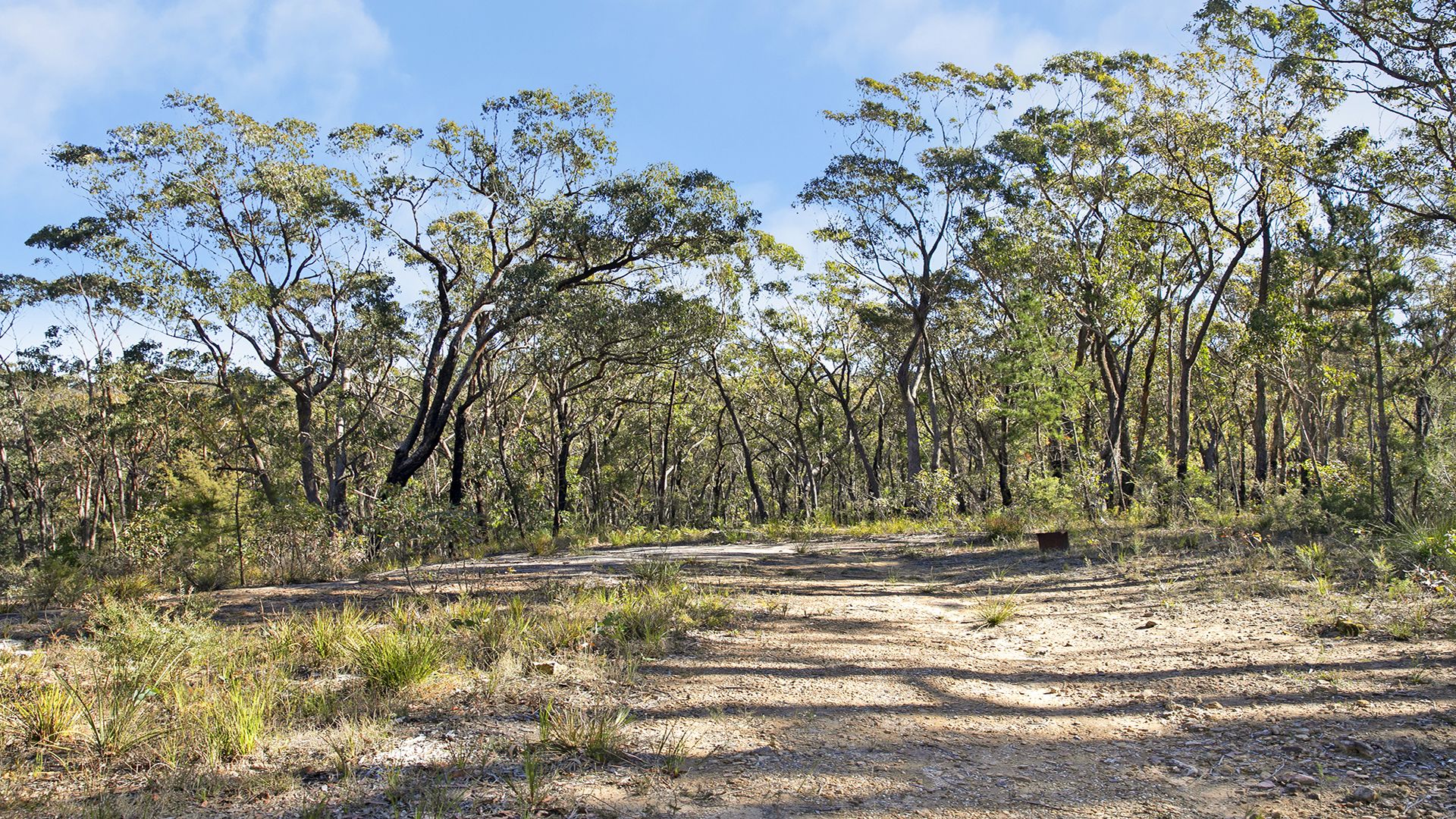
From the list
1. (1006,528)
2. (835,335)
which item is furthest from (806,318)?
(1006,528)

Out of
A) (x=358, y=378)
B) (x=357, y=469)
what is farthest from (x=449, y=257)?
(x=357, y=469)

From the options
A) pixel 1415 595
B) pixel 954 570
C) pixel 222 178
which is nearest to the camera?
pixel 1415 595

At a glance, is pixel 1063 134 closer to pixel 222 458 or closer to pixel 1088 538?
pixel 1088 538

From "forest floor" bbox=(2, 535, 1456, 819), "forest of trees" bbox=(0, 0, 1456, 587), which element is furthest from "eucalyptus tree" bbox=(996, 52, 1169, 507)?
"forest floor" bbox=(2, 535, 1456, 819)

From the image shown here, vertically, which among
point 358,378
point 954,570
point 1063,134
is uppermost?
point 1063,134

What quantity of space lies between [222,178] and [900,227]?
15.2m

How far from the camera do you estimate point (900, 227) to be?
1897cm

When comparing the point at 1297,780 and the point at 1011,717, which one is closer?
the point at 1297,780

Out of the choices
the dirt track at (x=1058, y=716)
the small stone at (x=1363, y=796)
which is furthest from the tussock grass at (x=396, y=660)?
the small stone at (x=1363, y=796)

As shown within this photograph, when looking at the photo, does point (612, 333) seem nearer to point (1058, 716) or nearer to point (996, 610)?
point (996, 610)

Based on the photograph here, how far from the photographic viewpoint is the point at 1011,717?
13.6 ft

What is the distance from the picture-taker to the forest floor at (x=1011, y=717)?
3.07m

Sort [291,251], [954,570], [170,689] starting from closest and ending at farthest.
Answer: [170,689] → [954,570] → [291,251]

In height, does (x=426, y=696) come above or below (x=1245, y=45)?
below
